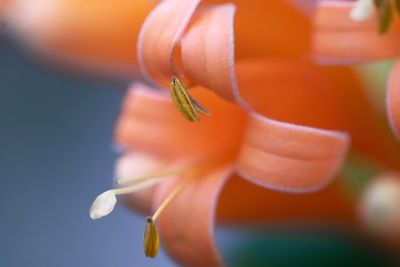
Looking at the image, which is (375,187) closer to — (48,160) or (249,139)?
(249,139)

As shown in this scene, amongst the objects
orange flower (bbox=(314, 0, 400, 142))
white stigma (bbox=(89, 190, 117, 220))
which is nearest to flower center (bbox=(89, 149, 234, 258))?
white stigma (bbox=(89, 190, 117, 220))

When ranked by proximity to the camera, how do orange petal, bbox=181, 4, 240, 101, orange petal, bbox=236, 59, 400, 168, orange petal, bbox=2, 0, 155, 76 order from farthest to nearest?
orange petal, bbox=2, 0, 155, 76 < orange petal, bbox=236, 59, 400, 168 < orange petal, bbox=181, 4, 240, 101

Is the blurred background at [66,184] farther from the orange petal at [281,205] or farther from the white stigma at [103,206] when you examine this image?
the white stigma at [103,206]

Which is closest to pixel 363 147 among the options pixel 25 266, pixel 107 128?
pixel 25 266

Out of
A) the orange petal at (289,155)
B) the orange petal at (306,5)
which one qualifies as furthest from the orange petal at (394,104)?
the orange petal at (306,5)

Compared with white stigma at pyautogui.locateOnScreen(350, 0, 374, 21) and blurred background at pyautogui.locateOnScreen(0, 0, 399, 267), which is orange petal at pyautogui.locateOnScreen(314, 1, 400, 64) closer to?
white stigma at pyautogui.locateOnScreen(350, 0, 374, 21)
